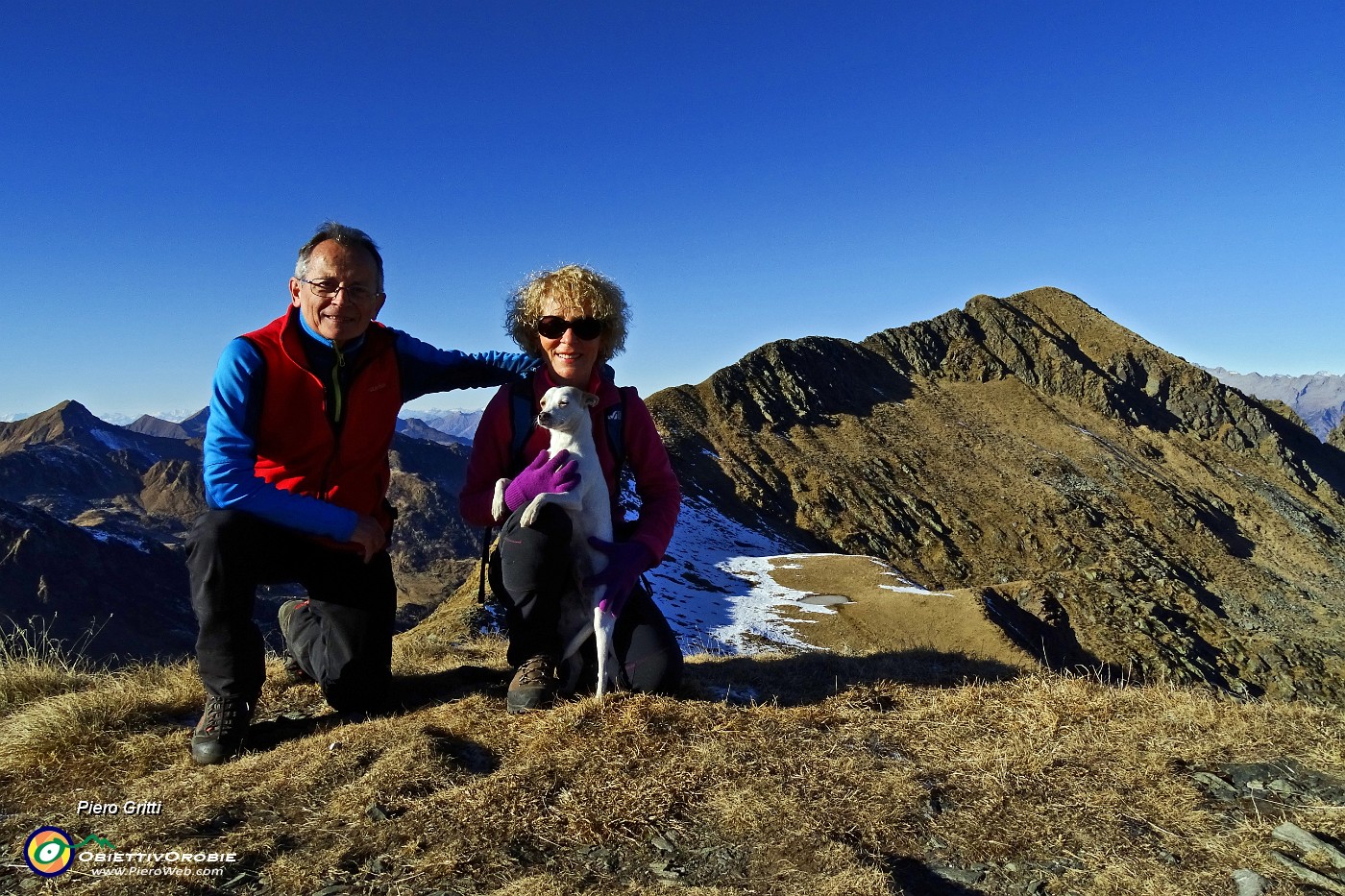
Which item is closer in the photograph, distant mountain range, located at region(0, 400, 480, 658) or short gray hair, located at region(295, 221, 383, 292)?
short gray hair, located at region(295, 221, 383, 292)

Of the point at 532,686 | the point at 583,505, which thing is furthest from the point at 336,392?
the point at 532,686

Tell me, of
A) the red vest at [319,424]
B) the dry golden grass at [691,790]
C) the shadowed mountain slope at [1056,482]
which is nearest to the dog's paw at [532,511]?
the dry golden grass at [691,790]

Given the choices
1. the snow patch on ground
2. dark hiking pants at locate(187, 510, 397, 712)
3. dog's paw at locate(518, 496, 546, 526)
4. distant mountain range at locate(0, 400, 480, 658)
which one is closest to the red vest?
dark hiking pants at locate(187, 510, 397, 712)

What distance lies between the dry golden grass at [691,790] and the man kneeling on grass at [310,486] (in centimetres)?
40

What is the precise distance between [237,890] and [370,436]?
250 cm

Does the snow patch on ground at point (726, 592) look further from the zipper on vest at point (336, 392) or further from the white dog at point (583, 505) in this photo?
the zipper on vest at point (336, 392)

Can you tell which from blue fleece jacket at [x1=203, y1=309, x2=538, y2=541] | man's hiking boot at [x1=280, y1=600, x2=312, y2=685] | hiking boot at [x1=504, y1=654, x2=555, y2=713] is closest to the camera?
blue fleece jacket at [x1=203, y1=309, x2=538, y2=541]

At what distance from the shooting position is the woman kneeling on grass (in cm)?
438

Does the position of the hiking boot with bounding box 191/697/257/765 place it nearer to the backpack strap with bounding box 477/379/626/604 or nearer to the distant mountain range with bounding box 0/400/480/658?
the backpack strap with bounding box 477/379/626/604

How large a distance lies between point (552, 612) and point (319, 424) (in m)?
1.75

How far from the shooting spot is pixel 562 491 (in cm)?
429

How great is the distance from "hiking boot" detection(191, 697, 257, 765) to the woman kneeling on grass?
1.44 m

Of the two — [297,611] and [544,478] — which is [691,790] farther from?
[297,611]

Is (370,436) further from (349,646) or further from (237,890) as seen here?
(237,890)
